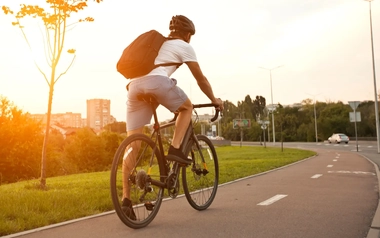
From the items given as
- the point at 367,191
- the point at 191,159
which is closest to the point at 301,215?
the point at 191,159

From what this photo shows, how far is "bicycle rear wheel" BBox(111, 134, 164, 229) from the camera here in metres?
4.14

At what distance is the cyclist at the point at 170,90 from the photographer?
4.36 meters

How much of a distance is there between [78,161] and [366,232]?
29300 mm

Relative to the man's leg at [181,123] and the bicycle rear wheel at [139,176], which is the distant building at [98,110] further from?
the bicycle rear wheel at [139,176]

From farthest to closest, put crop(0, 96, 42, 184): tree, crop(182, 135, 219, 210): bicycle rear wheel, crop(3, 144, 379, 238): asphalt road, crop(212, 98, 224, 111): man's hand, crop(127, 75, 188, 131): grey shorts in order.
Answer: crop(0, 96, 42, 184): tree → crop(182, 135, 219, 210): bicycle rear wheel → crop(212, 98, 224, 111): man's hand → crop(127, 75, 188, 131): grey shorts → crop(3, 144, 379, 238): asphalt road

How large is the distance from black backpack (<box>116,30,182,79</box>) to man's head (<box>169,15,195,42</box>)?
0.41m

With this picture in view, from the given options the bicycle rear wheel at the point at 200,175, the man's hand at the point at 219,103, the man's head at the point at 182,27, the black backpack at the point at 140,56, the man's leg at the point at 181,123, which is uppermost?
the man's head at the point at 182,27

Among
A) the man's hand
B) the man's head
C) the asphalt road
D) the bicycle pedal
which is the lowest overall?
the asphalt road

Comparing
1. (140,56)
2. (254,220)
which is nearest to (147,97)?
(140,56)

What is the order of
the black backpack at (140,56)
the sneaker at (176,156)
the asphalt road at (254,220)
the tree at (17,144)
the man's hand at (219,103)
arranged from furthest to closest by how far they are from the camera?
the tree at (17,144) < the man's hand at (219,103) < the sneaker at (176,156) < the black backpack at (140,56) < the asphalt road at (254,220)

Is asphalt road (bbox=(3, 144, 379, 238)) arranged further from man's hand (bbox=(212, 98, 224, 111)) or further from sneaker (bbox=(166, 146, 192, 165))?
man's hand (bbox=(212, 98, 224, 111))

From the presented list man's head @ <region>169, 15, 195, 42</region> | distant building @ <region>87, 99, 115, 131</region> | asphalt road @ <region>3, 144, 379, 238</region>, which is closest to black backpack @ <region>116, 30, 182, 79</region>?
man's head @ <region>169, 15, 195, 42</region>

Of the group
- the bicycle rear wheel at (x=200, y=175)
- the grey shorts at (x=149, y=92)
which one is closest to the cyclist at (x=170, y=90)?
the grey shorts at (x=149, y=92)

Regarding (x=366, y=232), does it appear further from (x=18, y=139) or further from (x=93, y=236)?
(x=18, y=139)
